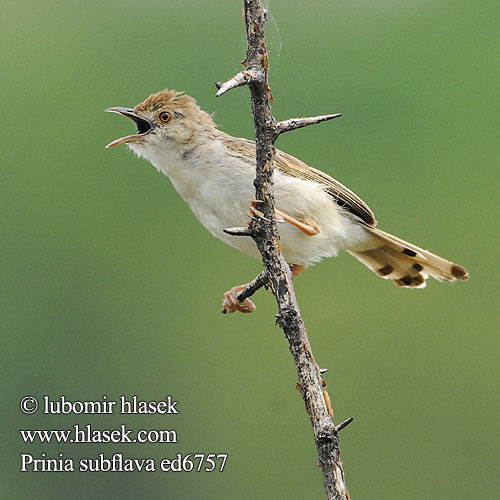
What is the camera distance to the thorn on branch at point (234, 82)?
2.30 metres

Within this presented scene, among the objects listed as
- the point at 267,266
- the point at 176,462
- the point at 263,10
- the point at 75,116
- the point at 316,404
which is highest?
the point at 75,116

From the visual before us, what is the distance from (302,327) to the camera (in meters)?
2.72

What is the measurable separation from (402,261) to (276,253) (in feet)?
7.94

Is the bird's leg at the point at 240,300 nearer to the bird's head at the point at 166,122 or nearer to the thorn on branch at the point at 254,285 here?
the thorn on branch at the point at 254,285

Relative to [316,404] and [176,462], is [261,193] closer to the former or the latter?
[316,404]

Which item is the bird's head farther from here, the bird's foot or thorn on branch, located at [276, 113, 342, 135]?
thorn on branch, located at [276, 113, 342, 135]

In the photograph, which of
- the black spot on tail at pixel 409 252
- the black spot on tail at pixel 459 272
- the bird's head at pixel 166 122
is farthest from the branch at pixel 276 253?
the black spot on tail at pixel 409 252

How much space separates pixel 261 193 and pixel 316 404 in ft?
2.26

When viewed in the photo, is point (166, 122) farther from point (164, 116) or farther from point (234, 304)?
point (234, 304)

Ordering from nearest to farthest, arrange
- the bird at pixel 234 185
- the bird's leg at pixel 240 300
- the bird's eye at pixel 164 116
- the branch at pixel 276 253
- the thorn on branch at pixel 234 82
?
1. the thorn on branch at pixel 234 82
2. the branch at pixel 276 253
3. the bird's leg at pixel 240 300
4. the bird at pixel 234 185
5. the bird's eye at pixel 164 116

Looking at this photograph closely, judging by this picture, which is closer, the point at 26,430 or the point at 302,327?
the point at 302,327

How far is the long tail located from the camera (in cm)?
485

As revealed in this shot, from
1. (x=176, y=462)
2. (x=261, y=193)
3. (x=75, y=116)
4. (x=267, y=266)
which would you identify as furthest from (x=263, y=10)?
(x=75, y=116)

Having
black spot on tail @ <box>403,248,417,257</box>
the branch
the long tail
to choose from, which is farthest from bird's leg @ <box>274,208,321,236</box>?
the branch
